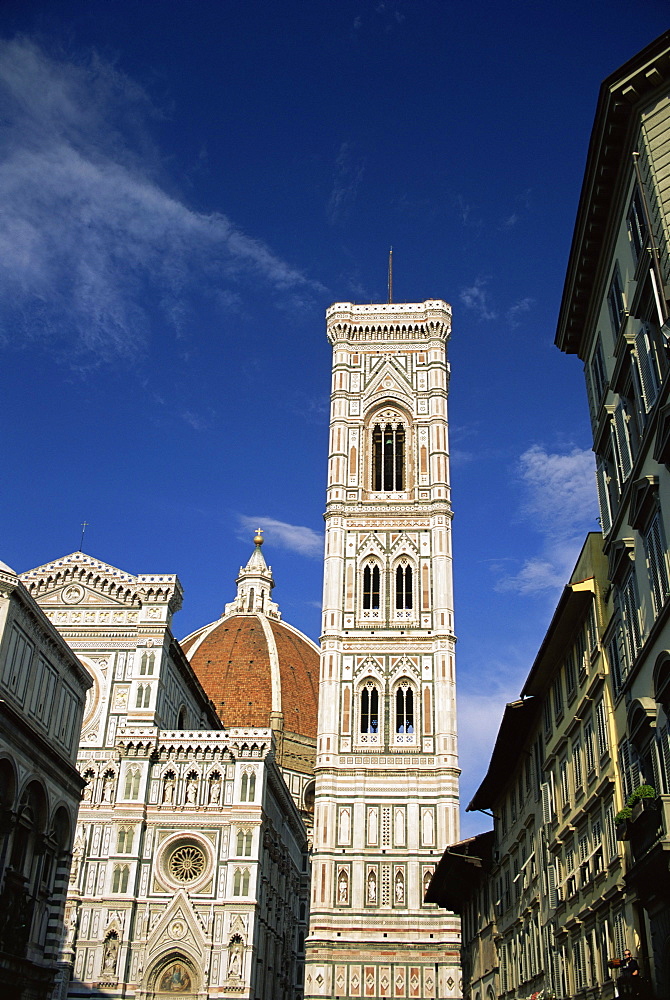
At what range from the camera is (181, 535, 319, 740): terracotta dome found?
105312 millimetres

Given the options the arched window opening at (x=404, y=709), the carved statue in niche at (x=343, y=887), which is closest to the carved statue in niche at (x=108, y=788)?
the carved statue in niche at (x=343, y=887)

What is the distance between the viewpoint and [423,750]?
182ft

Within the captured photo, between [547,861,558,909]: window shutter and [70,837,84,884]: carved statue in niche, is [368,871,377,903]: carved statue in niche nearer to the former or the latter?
[70,837,84,884]: carved statue in niche

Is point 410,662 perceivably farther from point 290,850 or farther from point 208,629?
point 208,629

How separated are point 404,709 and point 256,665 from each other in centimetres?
5400

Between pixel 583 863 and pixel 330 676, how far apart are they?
1409 inches

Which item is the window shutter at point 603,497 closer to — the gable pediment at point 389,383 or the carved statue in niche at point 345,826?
the carved statue in niche at point 345,826

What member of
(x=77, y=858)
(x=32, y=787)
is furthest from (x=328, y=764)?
(x=32, y=787)

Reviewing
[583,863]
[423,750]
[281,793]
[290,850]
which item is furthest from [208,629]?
[583,863]

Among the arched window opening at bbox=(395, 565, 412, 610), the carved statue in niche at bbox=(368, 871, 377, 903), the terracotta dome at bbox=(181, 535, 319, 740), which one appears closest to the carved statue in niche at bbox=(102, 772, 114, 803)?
the carved statue in niche at bbox=(368, 871, 377, 903)

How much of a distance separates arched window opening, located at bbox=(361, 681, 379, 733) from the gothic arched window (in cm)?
1297

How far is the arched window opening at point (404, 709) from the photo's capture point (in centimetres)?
5638

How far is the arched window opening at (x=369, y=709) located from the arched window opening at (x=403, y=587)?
524cm

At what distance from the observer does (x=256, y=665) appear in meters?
109
